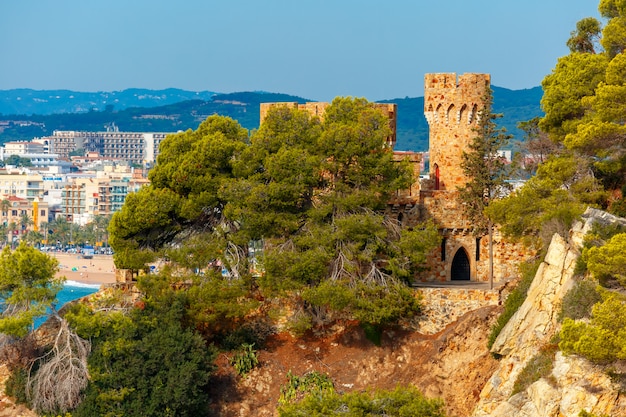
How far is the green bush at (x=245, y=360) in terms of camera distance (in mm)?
44719

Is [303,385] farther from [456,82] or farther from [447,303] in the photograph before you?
[456,82]

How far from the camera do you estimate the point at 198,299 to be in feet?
145

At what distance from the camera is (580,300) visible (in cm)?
3678

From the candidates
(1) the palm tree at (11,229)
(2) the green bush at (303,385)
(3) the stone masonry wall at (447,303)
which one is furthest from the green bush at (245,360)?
(1) the palm tree at (11,229)

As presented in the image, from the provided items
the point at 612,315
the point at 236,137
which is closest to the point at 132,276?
the point at 236,137

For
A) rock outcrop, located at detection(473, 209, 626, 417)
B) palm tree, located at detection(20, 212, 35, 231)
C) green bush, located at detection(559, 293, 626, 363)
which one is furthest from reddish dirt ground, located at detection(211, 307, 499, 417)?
palm tree, located at detection(20, 212, 35, 231)

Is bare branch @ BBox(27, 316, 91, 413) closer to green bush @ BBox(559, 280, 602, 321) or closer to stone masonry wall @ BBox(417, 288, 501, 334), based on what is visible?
stone masonry wall @ BBox(417, 288, 501, 334)

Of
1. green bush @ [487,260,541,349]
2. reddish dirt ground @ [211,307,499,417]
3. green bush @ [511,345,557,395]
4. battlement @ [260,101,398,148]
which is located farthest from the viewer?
battlement @ [260,101,398,148]

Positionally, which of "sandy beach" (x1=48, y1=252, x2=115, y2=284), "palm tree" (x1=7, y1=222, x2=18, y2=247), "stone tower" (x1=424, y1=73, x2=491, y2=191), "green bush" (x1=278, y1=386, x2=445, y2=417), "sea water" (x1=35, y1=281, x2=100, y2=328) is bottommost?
"sea water" (x1=35, y1=281, x2=100, y2=328)

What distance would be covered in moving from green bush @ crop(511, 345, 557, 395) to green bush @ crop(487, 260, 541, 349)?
12.7 ft

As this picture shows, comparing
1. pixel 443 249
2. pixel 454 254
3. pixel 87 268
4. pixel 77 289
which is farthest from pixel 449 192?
pixel 87 268

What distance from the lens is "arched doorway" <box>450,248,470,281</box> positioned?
49.4m

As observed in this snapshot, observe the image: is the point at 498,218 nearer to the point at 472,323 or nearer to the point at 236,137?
the point at 472,323

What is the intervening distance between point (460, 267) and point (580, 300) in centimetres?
1297
